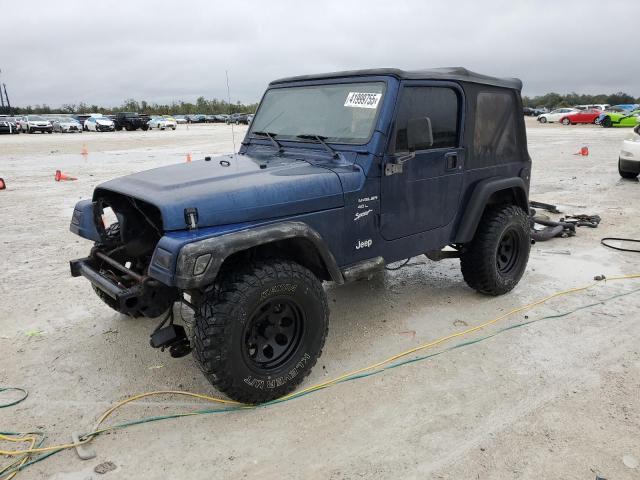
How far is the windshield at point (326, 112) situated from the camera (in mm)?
3580

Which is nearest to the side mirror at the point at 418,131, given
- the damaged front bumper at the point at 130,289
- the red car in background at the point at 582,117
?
the damaged front bumper at the point at 130,289

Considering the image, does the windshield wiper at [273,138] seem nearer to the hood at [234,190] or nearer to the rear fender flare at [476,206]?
the hood at [234,190]

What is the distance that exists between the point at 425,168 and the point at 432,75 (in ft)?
2.43

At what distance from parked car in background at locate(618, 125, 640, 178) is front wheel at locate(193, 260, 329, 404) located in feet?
33.4

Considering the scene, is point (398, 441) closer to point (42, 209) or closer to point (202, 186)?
point (202, 186)

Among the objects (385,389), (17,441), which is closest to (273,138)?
(385,389)

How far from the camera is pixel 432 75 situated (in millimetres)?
3832

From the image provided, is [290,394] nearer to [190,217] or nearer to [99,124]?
[190,217]

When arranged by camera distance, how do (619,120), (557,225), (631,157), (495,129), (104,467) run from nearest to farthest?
1. (104,467)
2. (495,129)
3. (557,225)
4. (631,157)
5. (619,120)

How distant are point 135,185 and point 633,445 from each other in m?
3.36

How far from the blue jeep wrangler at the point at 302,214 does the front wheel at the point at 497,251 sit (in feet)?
0.05

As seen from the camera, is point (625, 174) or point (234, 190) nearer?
point (234, 190)

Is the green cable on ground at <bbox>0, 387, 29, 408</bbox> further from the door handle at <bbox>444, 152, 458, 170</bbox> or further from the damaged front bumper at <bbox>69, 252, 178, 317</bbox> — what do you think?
the door handle at <bbox>444, 152, 458, 170</bbox>

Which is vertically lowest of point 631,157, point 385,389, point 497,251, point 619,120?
point 385,389
